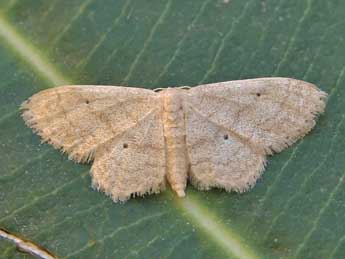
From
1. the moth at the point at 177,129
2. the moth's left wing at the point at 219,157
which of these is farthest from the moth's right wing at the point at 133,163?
the moth's left wing at the point at 219,157

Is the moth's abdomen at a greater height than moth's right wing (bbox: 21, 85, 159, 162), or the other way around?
moth's right wing (bbox: 21, 85, 159, 162)

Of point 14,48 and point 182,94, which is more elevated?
point 14,48

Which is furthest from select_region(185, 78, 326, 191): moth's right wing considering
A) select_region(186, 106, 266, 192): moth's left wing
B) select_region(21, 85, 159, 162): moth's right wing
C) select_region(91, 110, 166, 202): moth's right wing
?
select_region(21, 85, 159, 162): moth's right wing

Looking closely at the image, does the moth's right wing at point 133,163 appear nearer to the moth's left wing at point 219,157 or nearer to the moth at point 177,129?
the moth at point 177,129

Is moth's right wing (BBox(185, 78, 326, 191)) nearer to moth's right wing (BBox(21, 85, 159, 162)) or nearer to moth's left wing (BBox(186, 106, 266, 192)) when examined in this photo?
moth's left wing (BBox(186, 106, 266, 192))

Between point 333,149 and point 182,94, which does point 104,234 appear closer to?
point 182,94

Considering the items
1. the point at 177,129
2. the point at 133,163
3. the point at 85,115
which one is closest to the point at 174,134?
the point at 177,129

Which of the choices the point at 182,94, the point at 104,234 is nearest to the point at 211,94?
the point at 182,94
